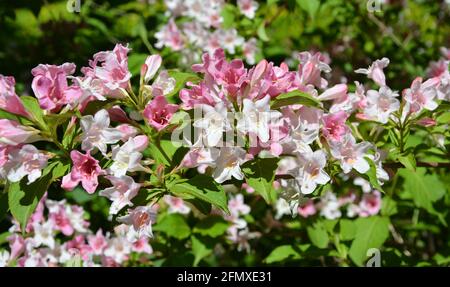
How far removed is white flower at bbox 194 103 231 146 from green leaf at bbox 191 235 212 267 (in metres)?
0.98

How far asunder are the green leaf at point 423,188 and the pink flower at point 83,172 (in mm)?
1314

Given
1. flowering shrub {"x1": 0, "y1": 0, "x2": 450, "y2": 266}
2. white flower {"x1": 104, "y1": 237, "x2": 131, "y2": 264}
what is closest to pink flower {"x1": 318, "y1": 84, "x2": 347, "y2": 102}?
flowering shrub {"x1": 0, "y1": 0, "x2": 450, "y2": 266}

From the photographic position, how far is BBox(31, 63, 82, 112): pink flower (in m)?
1.38

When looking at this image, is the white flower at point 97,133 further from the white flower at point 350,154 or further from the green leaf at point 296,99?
the white flower at point 350,154

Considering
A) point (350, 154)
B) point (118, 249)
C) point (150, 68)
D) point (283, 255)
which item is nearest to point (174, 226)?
point (118, 249)

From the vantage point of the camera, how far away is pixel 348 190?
274 centimetres

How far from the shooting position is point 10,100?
4.52ft

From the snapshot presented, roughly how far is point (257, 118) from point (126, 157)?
332 millimetres

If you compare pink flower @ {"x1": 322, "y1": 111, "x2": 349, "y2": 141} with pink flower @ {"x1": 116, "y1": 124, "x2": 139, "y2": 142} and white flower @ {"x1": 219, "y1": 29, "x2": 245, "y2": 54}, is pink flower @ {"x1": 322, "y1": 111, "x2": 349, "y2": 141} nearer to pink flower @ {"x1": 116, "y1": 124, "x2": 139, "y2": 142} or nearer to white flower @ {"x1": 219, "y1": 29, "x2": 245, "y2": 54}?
pink flower @ {"x1": 116, "y1": 124, "x2": 139, "y2": 142}

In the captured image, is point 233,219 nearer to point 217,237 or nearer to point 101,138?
point 217,237

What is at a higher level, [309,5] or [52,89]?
[309,5]

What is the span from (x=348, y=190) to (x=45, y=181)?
1.70m

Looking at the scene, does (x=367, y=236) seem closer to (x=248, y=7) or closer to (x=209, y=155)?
(x=209, y=155)
